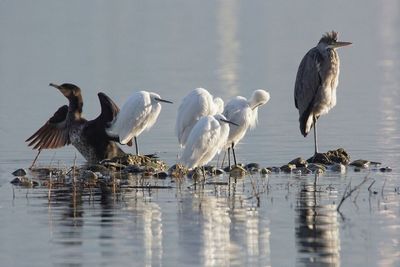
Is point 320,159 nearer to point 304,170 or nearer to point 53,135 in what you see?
point 304,170

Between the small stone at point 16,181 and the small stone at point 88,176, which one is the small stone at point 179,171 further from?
the small stone at point 16,181

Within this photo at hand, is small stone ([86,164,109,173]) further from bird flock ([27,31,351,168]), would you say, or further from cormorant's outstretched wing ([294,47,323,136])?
cormorant's outstretched wing ([294,47,323,136])

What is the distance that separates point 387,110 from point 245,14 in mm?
42743

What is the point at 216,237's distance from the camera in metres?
13.0

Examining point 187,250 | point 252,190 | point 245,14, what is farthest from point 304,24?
point 187,250

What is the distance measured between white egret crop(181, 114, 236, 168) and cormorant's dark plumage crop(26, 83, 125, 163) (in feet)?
10.8

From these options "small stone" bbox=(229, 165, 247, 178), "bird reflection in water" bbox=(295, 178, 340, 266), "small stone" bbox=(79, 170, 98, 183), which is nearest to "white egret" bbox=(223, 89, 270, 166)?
"small stone" bbox=(229, 165, 247, 178)

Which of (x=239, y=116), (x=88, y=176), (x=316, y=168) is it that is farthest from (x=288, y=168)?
(x=88, y=176)

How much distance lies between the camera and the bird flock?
18.3 meters

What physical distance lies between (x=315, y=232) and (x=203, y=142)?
359 centimetres

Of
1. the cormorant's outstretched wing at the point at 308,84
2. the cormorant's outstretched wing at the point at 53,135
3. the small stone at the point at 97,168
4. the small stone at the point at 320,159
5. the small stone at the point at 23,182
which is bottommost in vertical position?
the small stone at the point at 23,182

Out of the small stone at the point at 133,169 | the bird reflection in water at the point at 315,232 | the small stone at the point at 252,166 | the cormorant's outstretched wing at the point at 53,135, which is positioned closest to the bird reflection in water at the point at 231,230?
the bird reflection in water at the point at 315,232

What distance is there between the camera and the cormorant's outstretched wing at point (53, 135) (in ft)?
67.7

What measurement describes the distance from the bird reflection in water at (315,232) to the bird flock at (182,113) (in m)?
2.76
